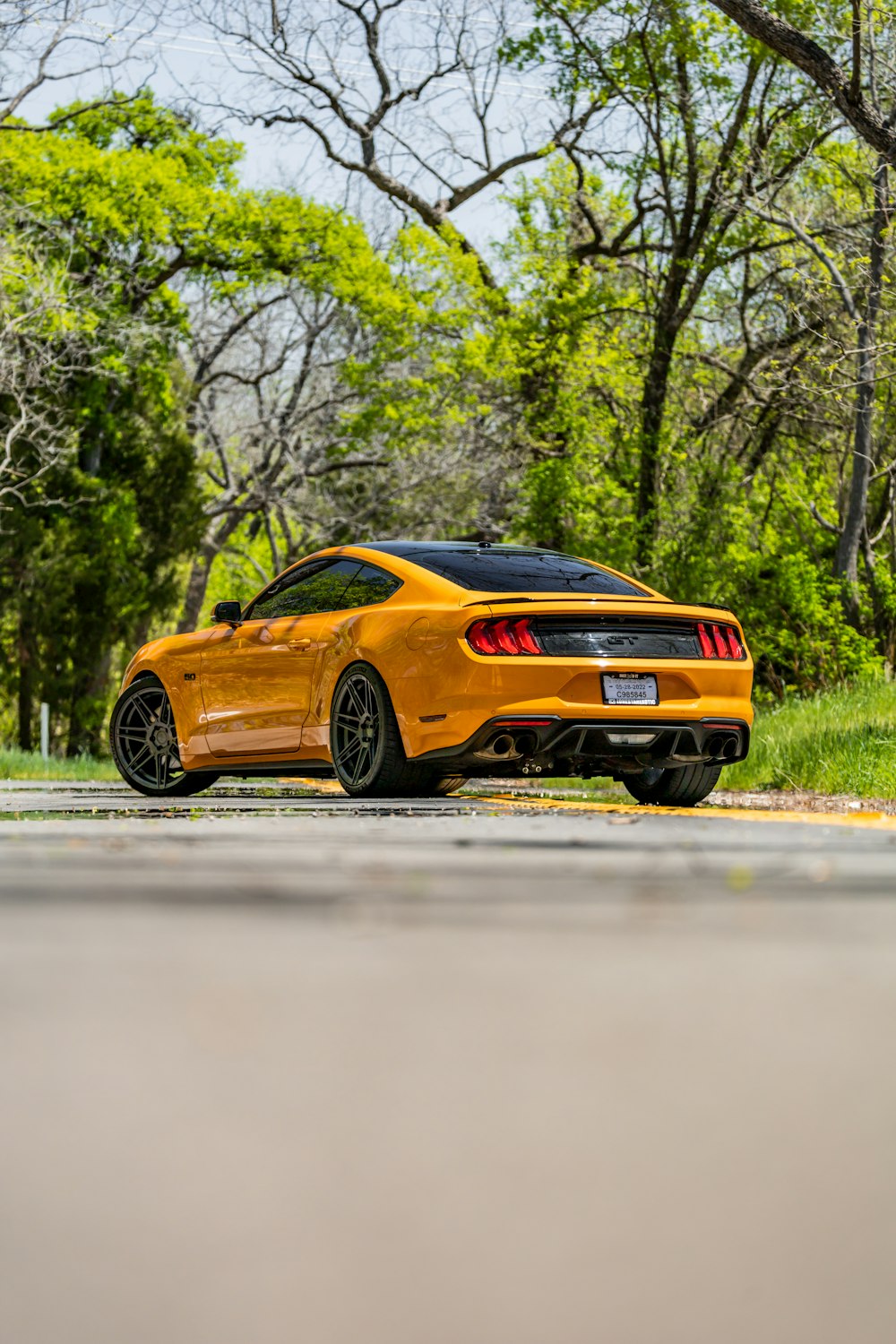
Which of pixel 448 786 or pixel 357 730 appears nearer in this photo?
pixel 357 730

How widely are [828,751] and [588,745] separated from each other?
4569mm

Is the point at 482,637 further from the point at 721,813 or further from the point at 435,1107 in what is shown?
the point at 435,1107

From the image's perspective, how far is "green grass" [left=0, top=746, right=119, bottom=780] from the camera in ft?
62.4

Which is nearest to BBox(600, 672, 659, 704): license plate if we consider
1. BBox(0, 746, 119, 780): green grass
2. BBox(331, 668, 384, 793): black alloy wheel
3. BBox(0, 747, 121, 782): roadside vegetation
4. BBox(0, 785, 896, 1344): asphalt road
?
BBox(331, 668, 384, 793): black alloy wheel

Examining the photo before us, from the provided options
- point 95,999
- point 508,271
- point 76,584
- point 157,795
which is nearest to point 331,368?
point 508,271

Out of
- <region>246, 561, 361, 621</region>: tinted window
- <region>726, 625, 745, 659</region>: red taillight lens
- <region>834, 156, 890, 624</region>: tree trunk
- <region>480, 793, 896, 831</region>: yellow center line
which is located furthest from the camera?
<region>834, 156, 890, 624</region>: tree trunk

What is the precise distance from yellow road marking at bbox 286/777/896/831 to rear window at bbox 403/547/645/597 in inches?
48.7

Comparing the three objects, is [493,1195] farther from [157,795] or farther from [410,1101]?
[157,795]

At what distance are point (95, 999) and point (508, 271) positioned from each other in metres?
A: 29.7

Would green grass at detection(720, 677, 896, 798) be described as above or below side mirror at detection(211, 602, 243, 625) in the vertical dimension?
below

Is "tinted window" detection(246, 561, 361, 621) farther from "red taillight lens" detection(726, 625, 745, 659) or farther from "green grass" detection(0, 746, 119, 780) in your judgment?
"green grass" detection(0, 746, 119, 780)

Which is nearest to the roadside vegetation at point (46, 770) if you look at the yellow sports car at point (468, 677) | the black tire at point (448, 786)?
the black tire at point (448, 786)

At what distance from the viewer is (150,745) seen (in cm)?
1188

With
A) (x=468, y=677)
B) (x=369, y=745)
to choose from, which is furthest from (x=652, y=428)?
(x=468, y=677)
